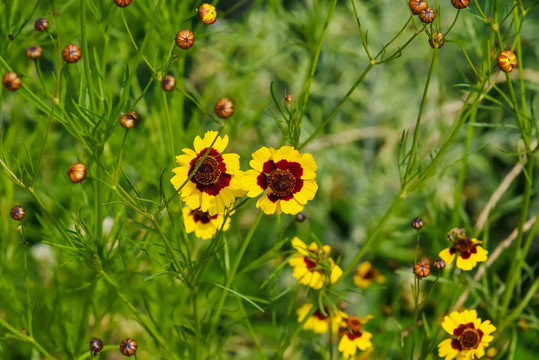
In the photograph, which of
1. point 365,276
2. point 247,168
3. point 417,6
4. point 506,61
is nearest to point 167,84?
point 417,6

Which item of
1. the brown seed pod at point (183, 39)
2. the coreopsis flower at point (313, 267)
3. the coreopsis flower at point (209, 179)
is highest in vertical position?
the brown seed pod at point (183, 39)

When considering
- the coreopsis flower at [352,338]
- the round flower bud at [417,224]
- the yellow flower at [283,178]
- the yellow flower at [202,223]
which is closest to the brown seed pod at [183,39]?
the yellow flower at [283,178]

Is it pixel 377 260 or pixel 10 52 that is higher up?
pixel 10 52

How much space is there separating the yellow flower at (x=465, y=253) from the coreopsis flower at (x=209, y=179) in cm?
33

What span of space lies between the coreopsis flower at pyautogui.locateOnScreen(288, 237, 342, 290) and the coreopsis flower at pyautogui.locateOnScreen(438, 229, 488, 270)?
0.55ft

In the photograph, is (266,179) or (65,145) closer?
(266,179)

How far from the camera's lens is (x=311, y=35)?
1241 mm

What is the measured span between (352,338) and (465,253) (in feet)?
0.77

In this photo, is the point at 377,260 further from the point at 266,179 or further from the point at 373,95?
the point at 266,179

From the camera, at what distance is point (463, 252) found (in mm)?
886

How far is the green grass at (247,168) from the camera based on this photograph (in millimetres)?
866

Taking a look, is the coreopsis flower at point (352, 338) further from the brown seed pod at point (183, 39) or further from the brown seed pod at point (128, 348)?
the brown seed pod at point (183, 39)

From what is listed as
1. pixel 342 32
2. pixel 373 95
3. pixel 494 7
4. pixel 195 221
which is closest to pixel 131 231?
pixel 195 221

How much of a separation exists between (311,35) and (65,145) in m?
1.08
